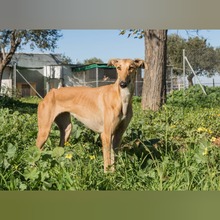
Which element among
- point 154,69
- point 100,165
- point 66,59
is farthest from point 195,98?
point 100,165

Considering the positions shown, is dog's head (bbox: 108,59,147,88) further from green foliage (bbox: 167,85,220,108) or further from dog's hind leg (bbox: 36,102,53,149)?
green foliage (bbox: 167,85,220,108)

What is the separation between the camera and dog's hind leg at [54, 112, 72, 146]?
9.04ft

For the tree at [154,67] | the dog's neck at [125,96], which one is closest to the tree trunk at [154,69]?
the tree at [154,67]

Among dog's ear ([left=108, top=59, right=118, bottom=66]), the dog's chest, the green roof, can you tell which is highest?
the green roof

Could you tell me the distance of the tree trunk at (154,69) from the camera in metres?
3.87

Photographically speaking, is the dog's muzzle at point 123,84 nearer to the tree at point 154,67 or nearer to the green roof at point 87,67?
the green roof at point 87,67

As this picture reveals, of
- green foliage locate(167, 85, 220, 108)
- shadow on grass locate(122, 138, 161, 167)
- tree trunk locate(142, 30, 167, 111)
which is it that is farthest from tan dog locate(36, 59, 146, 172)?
green foliage locate(167, 85, 220, 108)

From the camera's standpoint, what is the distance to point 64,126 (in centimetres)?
278

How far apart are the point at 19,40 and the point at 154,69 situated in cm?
132

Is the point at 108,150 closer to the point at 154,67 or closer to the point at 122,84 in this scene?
the point at 122,84

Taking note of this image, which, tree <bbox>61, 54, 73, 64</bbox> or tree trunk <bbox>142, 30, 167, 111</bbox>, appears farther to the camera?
→ tree trunk <bbox>142, 30, 167, 111</bbox>

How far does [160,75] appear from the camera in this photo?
3975 millimetres
